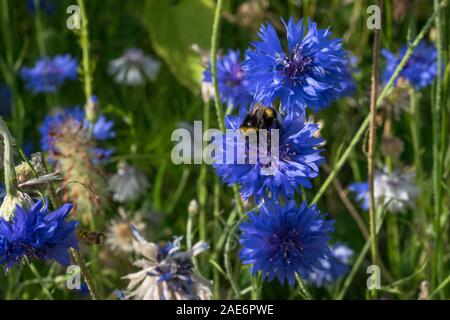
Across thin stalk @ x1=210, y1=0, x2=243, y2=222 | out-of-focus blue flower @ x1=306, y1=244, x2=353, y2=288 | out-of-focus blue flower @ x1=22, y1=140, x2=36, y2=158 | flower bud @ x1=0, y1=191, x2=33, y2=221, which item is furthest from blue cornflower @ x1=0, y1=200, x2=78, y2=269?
out-of-focus blue flower @ x1=22, y1=140, x2=36, y2=158

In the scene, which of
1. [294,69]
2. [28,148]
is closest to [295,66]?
[294,69]

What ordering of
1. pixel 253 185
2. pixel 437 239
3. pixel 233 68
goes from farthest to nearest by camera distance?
pixel 233 68 → pixel 437 239 → pixel 253 185

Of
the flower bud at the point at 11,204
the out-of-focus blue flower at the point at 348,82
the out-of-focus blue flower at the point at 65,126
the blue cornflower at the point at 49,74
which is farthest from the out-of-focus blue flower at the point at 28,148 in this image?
the flower bud at the point at 11,204

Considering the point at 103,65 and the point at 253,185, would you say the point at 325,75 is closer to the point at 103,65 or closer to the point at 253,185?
the point at 253,185

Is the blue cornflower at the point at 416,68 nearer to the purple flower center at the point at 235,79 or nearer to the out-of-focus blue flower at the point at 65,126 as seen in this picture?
the purple flower center at the point at 235,79

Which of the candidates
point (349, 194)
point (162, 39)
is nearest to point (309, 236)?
point (349, 194)
